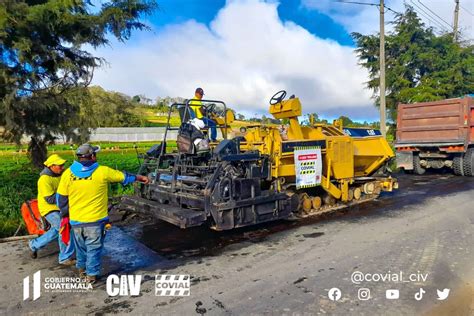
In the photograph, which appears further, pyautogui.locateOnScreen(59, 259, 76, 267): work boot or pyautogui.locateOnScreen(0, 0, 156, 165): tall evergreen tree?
pyautogui.locateOnScreen(0, 0, 156, 165): tall evergreen tree

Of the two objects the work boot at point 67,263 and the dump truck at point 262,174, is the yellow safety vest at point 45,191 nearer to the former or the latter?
the work boot at point 67,263

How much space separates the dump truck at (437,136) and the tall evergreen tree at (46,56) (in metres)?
9.91

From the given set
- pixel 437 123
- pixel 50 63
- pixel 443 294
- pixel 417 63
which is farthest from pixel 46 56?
pixel 417 63

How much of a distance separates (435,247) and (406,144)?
892 cm

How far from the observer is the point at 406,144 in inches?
526

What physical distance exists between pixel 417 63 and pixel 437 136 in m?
13.0

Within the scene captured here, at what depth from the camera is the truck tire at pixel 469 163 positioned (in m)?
12.3

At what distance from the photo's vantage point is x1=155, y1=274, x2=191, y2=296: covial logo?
395cm

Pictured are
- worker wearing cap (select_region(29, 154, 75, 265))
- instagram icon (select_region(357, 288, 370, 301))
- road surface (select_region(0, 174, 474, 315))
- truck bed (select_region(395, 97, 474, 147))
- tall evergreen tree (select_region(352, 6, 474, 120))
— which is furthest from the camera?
tall evergreen tree (select_region(352, 6, 474, 120))

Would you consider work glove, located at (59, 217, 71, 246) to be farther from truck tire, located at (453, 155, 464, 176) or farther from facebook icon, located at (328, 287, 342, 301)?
truck tire, located at (453, 155, 464, 176)

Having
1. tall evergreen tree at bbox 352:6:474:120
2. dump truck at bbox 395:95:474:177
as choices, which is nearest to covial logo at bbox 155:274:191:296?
dump truck at bbox 395:95:474:177

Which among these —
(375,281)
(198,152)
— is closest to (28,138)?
(198,152)

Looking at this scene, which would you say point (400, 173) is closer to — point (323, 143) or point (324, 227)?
point (323, 143)

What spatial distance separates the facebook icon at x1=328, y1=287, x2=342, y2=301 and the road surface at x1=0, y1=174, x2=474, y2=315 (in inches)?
0.9
